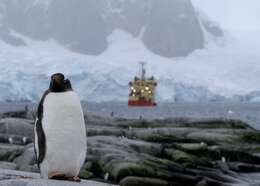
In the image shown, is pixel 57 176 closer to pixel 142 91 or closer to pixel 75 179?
pixel 75 179

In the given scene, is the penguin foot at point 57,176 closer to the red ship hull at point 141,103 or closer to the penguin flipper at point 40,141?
the penguin flipper at point 40,141

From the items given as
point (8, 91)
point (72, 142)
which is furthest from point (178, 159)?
point (8, 91)

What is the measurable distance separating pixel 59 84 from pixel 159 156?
12.8 meters

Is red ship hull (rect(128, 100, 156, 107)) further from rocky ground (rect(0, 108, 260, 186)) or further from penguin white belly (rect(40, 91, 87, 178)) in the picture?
penguin white belly (rect(40, 91, 87, 178))

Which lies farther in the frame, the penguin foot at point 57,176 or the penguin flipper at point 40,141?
the penguin flipper at point 40,141

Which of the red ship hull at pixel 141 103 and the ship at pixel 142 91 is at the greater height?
the ship at pixel 142 91

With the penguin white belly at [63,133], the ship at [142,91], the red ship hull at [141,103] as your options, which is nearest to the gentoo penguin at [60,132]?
the penguin white belly at [63,133]

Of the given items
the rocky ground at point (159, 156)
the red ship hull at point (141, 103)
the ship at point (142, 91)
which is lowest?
the rocky ground at point (159, 156)

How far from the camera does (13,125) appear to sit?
74.7 ft

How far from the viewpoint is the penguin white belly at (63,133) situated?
24.6 ft

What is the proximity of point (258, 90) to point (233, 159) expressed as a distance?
138 m

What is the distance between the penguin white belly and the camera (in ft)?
24.6

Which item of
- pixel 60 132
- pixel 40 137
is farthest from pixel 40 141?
pixel 60 132

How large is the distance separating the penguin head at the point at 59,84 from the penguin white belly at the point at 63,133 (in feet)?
0.20
